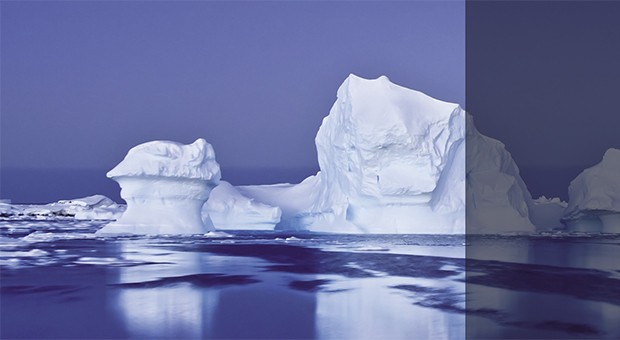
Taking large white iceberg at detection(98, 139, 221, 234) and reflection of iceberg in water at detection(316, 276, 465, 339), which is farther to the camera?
large white iceberg at detection(98, 139, 221, 234)

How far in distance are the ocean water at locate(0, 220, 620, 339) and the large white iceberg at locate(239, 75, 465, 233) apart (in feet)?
13.8

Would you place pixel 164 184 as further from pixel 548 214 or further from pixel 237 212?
pixel 548 214

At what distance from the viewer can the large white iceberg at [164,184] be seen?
18469mm

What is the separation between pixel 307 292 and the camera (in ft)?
29.2

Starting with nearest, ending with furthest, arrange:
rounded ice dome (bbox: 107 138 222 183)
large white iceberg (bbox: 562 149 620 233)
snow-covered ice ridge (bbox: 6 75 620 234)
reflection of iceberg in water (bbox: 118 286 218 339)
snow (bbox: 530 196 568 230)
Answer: reflection of iceberg in water (bbox: 118 286 218 339), rounded ice dome (bbox: 107 138 222 183), snow-covered ice ridge (bbox: 6 75 620 234), large white iceberg (bbox: 562 149 620 233), snow (bbox: 530 196 568 230)

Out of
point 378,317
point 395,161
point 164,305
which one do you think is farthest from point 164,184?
point 378,317

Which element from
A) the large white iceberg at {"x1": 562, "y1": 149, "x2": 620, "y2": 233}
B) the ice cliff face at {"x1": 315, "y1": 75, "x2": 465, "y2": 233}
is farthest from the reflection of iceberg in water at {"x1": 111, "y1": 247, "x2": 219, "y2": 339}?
the large white iceberg at {"x1": 562, "y1": 149, "x2": 620, "y2": 233}

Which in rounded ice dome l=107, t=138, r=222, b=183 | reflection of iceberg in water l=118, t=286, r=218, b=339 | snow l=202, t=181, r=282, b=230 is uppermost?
rounded ice dome l=107, t=138, r=222, b=183

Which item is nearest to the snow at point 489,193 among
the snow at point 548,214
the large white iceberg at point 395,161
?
the large white iceberg at point 395,161

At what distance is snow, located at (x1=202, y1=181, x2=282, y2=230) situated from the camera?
81.8 ft

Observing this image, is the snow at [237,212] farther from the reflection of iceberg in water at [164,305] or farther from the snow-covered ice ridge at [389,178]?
the reflection of iceberg in water at [164,305]

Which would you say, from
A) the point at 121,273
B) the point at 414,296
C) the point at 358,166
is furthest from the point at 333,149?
the point at 414,296

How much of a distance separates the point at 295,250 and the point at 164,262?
4199mm

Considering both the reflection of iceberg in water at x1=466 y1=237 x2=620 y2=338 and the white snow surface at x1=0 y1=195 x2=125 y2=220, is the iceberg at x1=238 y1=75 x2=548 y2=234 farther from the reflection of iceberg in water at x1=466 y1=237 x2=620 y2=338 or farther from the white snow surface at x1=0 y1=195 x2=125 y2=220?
the white snow surface at x1=0 y1=195 x2=125 y2=220
